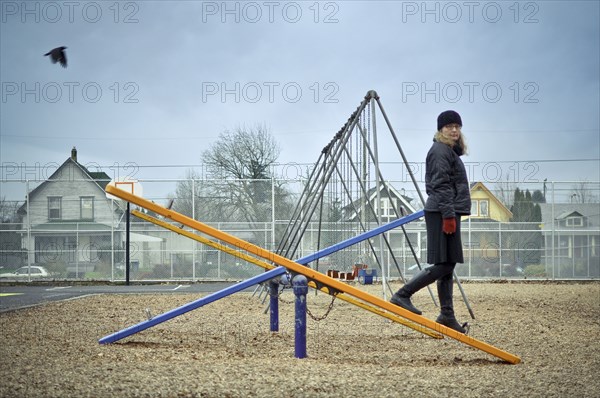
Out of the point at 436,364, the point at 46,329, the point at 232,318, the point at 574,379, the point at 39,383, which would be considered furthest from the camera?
the point at 232,318

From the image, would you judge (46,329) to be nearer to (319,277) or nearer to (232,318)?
(232,318)

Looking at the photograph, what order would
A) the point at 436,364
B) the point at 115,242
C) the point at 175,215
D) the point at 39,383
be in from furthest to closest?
the point at 115,242 < the point at 175,215 < the point at 436,364 < the point at 39,383

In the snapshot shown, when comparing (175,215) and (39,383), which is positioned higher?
(175,215)

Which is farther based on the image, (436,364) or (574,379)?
(436,364)

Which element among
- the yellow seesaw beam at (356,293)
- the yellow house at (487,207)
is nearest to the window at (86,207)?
the yellow house at (487,207)

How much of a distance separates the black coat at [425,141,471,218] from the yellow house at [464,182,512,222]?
1794 cm

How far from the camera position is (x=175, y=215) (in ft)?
19.7

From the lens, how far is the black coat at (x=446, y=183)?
6117mm

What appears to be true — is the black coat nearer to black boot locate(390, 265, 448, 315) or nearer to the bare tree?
black boot locate(390, 265, 448, 315)

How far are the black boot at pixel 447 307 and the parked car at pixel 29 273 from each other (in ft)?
64.6

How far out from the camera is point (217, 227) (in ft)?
77.0

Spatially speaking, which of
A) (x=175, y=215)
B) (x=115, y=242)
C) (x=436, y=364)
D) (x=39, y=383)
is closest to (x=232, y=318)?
(x=175, y=215)

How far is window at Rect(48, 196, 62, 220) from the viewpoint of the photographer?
23938 mm

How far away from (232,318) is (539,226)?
1716cm
